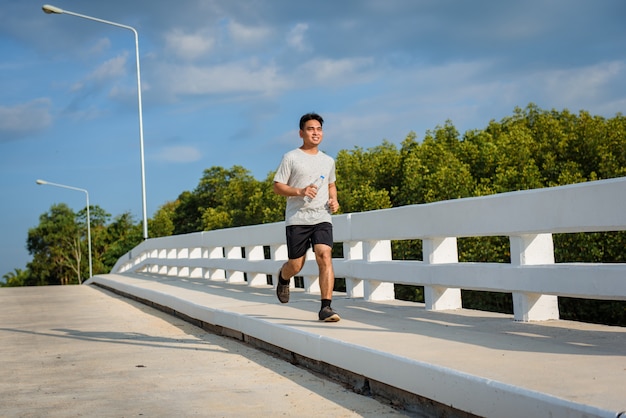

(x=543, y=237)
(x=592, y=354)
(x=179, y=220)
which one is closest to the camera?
(x=592, y=354)

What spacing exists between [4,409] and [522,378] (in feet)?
11.1

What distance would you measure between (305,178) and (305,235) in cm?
56

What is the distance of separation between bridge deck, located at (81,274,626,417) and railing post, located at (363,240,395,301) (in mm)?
321

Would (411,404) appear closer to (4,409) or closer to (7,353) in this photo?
(4,409)

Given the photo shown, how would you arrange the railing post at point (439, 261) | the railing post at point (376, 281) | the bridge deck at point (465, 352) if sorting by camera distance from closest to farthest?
the bridge deck at point (465, 352)
the railing post at point (439, 261)
the railing post at point (376, 281)

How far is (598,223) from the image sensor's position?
6.27m

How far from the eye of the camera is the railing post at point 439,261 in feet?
29.1

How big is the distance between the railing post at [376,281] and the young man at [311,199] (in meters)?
1.93

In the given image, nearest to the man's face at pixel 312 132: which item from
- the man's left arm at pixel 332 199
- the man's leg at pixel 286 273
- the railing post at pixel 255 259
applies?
the man's left arm at pixel 332 199

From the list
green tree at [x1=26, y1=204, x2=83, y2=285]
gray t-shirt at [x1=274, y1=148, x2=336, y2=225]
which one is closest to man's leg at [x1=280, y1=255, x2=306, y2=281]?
gray t-shirt at [x1=274, y1=148, x2=336, y2=225]

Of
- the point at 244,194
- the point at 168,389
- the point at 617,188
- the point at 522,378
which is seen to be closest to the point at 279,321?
the point at 168,389

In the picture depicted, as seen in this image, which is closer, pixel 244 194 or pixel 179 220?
pixel 244 194

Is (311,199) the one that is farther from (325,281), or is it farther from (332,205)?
(325,281)

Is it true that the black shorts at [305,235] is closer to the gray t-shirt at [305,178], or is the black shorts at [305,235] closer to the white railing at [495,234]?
the gray t-shirt at [305,178]
